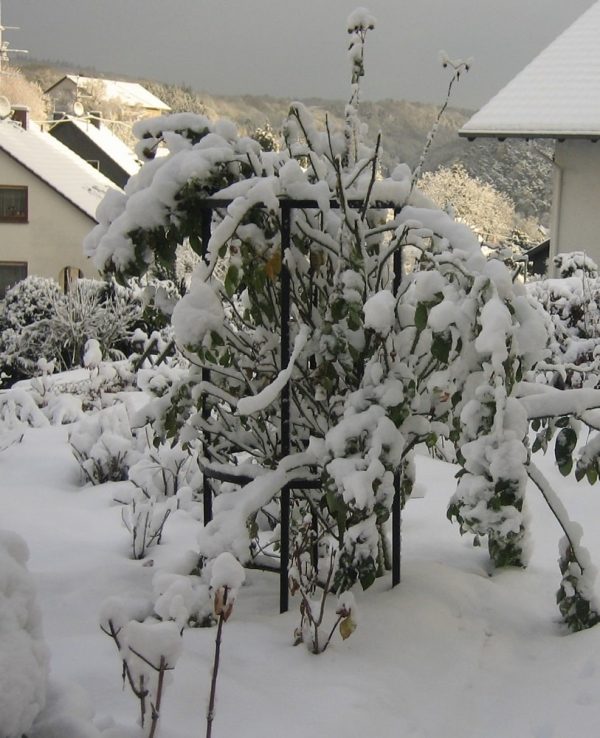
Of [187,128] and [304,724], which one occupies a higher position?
[187,128]

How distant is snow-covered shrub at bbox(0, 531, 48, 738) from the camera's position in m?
1.66

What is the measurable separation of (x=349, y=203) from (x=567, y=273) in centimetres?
689

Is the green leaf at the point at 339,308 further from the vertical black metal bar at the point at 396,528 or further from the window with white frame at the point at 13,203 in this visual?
the window with white frame at the point at 13,203

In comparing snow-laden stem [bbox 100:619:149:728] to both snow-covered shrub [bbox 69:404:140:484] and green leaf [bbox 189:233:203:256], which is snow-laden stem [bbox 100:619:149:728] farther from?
snow-covered shrub [bbox 69:404:140:484]

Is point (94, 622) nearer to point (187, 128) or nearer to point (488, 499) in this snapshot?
point (488, 499)

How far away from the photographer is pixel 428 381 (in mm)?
2742

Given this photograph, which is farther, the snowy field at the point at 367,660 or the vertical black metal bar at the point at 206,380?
the vertical black metal bar at the point at 206,380

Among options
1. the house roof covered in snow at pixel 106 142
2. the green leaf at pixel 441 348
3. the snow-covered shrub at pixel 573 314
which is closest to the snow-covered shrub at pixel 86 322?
the snow-covered shrub at pixel 573 314

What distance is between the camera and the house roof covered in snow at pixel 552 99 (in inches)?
489

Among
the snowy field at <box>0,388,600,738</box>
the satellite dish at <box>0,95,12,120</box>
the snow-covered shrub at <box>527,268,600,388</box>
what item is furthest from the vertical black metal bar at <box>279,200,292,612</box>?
the satellite dish at <box>0,95,12,120</box>

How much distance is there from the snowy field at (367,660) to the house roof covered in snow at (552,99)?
983 cm

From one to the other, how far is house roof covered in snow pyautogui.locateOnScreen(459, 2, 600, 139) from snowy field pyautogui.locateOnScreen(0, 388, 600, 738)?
9831mm

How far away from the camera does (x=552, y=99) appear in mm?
12953

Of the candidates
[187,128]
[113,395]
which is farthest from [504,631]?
[113,395]
